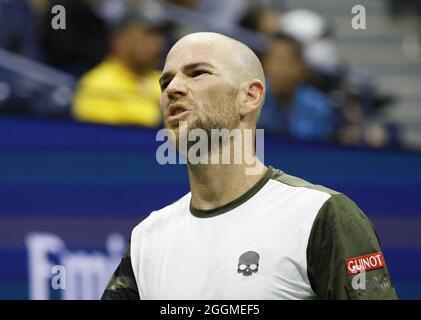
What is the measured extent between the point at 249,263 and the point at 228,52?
755 mm

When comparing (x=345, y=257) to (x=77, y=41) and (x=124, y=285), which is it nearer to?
(x=124, y=285)

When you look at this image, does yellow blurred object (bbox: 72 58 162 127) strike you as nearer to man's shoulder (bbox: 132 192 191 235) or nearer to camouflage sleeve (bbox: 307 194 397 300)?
man's shoulder (bbox: 132 192 191 235)

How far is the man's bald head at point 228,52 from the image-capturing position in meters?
3.48

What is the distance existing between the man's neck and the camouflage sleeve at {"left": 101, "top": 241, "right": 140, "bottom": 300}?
335mm

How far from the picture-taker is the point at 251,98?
11.6ft

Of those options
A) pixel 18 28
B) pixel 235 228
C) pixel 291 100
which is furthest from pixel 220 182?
pixel 18 28

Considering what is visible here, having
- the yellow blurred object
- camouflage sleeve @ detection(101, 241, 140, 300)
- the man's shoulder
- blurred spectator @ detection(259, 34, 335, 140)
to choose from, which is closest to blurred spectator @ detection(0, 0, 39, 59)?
the yellow blurred object

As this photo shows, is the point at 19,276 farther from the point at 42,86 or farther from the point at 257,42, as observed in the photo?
the point at 257,42

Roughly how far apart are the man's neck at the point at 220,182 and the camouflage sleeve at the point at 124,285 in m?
0.33

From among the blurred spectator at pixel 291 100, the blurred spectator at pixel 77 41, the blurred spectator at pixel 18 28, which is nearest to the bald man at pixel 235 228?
the blurred spectator at pixel 291 100

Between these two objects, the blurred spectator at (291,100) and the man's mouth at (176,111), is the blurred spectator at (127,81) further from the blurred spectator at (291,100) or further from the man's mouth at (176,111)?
the man's mouth at (176,111)

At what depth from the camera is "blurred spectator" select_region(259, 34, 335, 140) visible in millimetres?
7066
